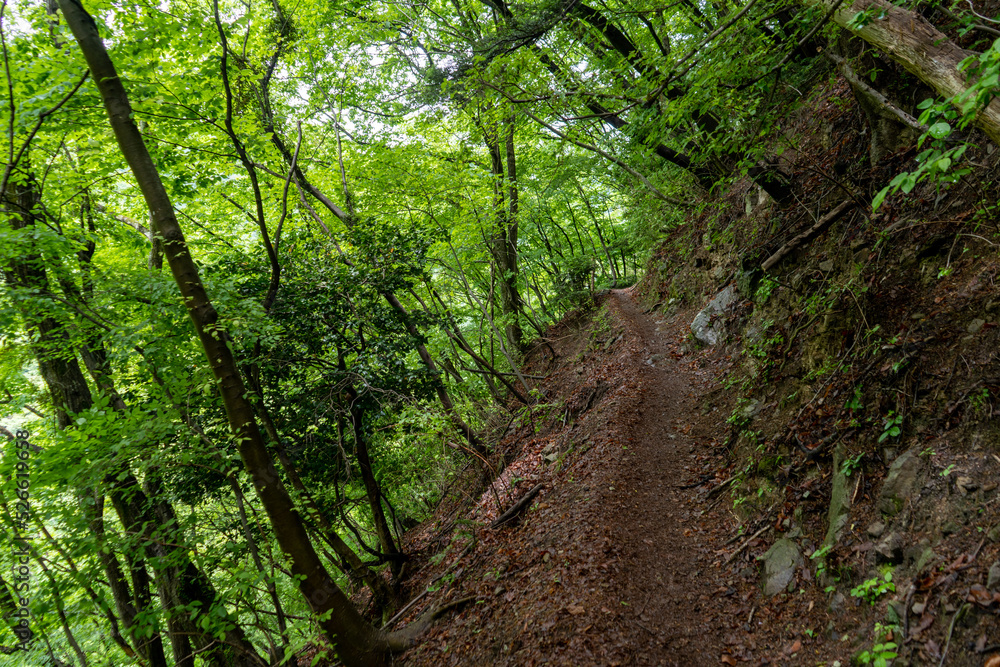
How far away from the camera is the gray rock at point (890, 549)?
3.59m

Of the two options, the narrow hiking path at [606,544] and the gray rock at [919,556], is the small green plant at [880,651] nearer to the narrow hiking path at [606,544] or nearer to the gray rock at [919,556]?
the gray rock at [919,556]

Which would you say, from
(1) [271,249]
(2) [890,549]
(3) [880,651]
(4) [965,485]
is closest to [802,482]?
(2) [890,549]

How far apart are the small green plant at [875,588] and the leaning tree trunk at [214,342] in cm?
470

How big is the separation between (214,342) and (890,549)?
5.95m

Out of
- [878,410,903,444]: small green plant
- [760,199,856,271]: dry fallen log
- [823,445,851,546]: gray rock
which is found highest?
[760,199,856,271]: dry fallen log

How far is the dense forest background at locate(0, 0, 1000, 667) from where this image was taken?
427cm

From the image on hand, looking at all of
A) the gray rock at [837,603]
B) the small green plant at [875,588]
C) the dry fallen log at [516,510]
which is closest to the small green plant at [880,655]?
the small green plant at [875,588]

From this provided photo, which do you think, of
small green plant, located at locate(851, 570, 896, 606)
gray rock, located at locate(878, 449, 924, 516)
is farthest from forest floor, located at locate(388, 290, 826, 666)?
gray rock, located at locate(878, 449, 924, 516)

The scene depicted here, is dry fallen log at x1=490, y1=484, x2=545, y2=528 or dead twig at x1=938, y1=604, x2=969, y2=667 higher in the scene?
dry fallen log at x1=490, y1=484, x2=545, y2=528

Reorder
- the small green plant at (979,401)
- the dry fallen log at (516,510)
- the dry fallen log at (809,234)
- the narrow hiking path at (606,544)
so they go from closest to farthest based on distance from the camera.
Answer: the small green plant at (979,401), the narrow hiking path at (606,544), the dry fallen log at (809,234), the dry fallen log at (516,510)

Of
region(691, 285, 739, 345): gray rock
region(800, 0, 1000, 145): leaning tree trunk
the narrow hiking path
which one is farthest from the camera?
region(691, 285, 739, 345): gray rock

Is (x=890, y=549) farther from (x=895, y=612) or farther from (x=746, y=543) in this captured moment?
(x=746, y=543)

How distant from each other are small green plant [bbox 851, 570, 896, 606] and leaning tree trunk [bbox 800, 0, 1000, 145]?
3.58 meters

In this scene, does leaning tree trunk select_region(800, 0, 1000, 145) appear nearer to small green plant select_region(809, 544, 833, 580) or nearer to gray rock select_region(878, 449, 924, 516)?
gray rock select_region(878, 449, 924, 516)
